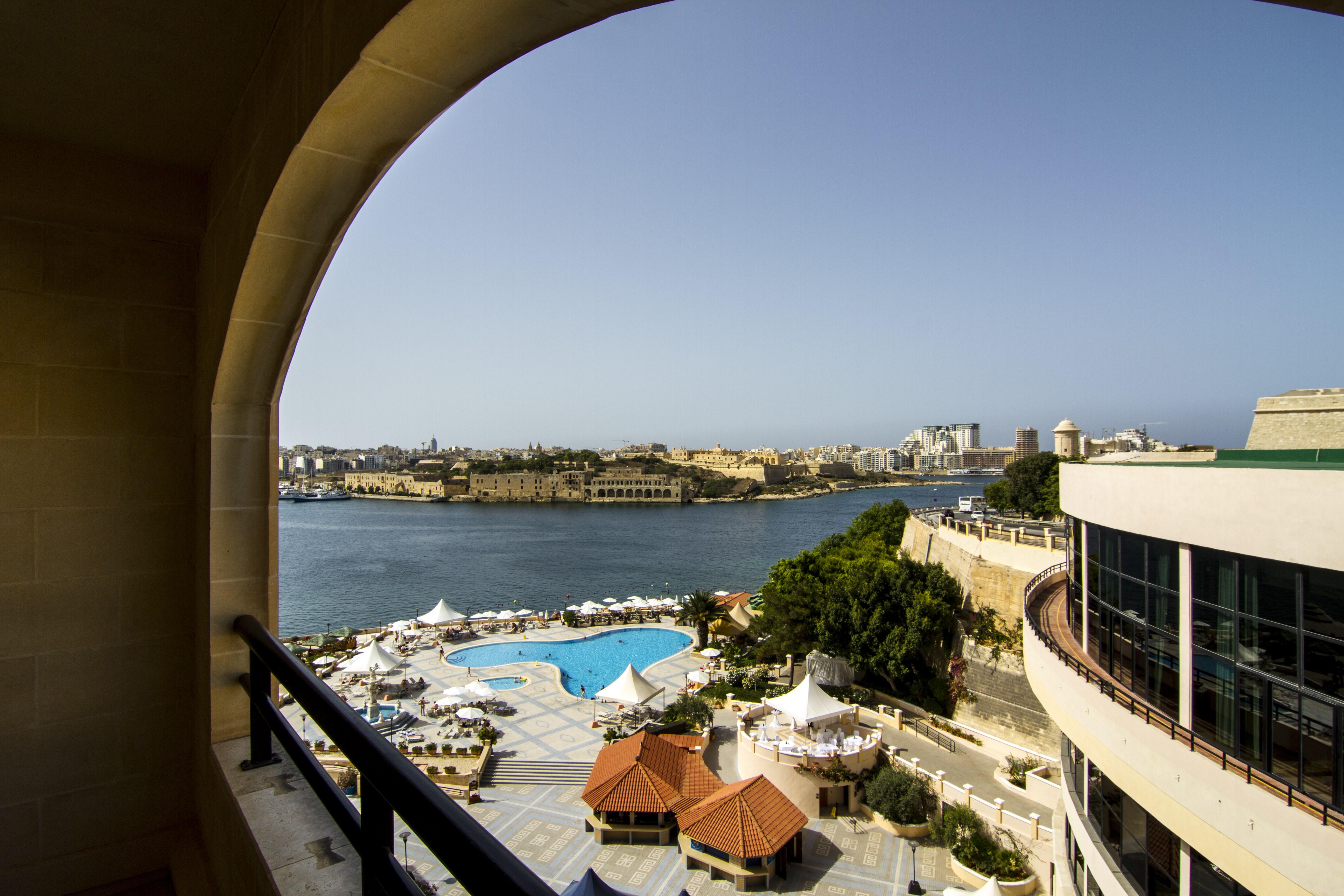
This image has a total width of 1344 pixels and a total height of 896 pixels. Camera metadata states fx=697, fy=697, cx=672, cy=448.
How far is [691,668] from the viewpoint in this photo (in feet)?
53.0

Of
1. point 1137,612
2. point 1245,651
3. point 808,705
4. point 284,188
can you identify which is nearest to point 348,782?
point 808,705

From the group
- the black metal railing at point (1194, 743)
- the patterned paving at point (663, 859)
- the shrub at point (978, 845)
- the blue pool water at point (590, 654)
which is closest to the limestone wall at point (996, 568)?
the shrub at point (978, 845)

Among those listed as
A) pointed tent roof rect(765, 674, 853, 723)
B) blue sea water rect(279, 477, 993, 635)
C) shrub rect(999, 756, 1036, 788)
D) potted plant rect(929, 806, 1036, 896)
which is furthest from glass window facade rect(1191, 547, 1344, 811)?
blue sea water rect(279, 477, 993, 635)

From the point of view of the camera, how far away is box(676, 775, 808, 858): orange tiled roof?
25.1 ft

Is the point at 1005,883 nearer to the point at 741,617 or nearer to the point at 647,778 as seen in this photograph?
the point at 647,778

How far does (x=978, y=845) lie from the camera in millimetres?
8398

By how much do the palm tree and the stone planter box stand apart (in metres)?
8.63

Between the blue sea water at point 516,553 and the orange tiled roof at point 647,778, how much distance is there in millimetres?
9190

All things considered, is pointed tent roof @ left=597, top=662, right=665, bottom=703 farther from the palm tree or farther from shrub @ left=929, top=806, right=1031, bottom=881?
shrub @ left=929, top=806, right=1031, bottom=881

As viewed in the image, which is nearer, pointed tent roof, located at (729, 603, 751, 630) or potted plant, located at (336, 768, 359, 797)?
potted plant, located at (336, 768, 359, 797)

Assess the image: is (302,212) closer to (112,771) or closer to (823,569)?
(112,771)

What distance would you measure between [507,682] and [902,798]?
28.4 ft

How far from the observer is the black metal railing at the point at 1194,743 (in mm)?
3207

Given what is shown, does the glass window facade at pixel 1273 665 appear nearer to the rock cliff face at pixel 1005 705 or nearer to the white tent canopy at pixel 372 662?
the rock cliff face at pixel 1005 705
